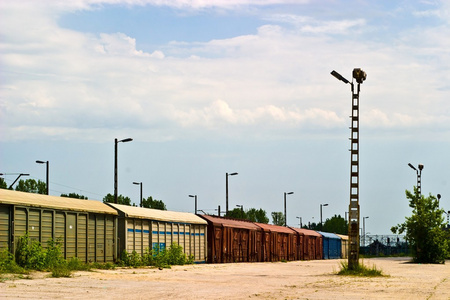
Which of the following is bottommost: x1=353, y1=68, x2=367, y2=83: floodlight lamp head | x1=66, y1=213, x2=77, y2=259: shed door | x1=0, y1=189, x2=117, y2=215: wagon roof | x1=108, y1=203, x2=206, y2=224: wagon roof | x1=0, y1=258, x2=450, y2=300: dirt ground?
x1=0, y1=258, x2=450, y2=300: dirt ground

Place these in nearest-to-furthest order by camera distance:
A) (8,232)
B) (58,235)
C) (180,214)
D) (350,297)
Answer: (350,297) → (8,232) → (58,235) → (180,214)

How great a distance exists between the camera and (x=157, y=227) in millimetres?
38281

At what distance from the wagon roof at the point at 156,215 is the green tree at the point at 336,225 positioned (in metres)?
132

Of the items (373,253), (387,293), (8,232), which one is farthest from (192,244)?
(373,253)

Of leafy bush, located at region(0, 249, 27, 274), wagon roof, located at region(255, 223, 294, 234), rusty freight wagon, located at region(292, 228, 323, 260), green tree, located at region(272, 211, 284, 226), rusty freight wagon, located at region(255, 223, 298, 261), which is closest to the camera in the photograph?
leafy bush, located at region(0, 249, 27, 274)

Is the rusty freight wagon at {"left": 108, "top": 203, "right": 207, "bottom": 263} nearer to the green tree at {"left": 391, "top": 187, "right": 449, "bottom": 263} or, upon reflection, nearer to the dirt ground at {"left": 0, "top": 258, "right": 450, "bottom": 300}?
the dirt ground at {"left": 0, "top": 258, "right": 450, "bottom": 300}

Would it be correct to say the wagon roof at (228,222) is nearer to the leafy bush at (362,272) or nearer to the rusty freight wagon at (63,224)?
the rusty freight wagon at (63,224)

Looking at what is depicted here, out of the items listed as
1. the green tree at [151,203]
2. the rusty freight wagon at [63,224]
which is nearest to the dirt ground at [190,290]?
the rusty freight wagon at [63,224]

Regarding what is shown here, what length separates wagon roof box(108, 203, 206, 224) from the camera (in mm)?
34778

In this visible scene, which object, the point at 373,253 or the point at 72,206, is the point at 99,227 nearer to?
the point at 72,206

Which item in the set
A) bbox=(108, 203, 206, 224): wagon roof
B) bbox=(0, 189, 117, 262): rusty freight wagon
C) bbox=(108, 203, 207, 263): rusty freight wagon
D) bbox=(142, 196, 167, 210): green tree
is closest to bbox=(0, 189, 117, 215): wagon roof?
bbox=(0, 189, 117, 262): rusty freight wagon

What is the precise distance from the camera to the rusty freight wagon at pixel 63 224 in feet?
85.0

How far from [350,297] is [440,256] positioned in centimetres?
3677

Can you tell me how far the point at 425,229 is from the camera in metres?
52.5
